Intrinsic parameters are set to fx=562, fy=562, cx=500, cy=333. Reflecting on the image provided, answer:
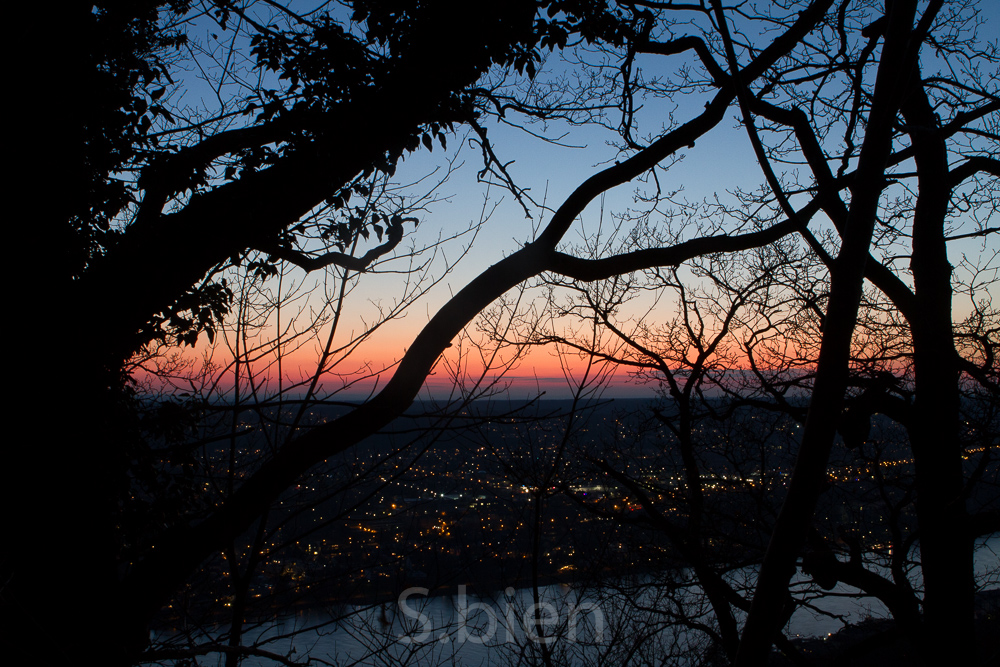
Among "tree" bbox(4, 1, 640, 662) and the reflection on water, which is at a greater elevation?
Result: "tree" bbox(4, 1, 640, 662)

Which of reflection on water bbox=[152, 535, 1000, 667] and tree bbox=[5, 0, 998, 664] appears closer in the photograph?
tree bbox=[5, 0, 998, 664]

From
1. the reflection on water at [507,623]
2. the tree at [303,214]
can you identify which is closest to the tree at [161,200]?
the tree at [303,214]

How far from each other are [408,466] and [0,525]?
151 cm

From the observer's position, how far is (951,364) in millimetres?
4383

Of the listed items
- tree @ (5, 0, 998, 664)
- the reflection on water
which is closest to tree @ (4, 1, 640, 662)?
tree @ (5, 0, 998, 664)

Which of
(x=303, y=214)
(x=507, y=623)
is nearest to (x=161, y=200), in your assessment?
(x=303, y=214)

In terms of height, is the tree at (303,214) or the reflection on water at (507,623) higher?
the tree at (303,214)

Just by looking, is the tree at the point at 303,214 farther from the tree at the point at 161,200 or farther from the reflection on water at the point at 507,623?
the reflection on water at the point at 507,623

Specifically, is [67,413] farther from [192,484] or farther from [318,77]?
[318,77]

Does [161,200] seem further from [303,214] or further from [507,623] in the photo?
[507,623]

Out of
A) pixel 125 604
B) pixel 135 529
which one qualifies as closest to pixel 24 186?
pixel 125 604

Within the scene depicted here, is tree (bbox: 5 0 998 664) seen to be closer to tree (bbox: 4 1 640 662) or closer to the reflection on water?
tree (bbox: 4 1 640 662)

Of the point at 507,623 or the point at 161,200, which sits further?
the point at 507,623

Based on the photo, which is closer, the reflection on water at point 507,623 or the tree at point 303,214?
the tree at point 303,214
